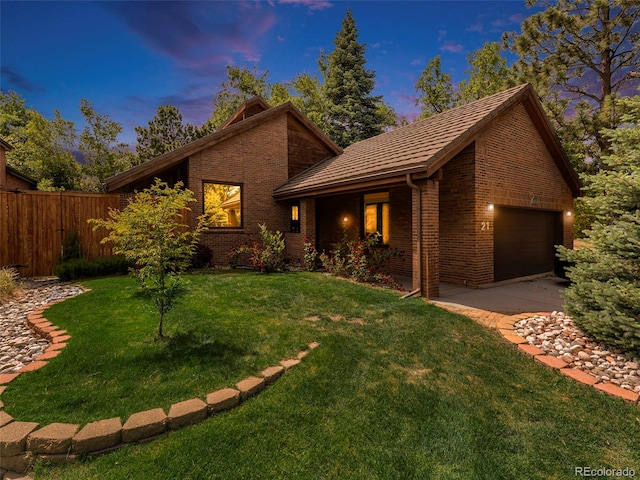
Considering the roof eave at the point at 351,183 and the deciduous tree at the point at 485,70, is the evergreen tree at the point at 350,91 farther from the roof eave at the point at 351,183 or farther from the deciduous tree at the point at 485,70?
the roof eave at the point at 351,183

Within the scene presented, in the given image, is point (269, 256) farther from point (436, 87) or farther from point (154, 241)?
point (436, 87)

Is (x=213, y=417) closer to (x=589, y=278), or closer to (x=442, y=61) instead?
(x=589, y=278)

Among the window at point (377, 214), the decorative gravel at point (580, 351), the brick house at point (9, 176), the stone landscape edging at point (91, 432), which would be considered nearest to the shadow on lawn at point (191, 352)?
the stone landscape edging at point (91, 432)

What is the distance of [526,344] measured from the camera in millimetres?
4305

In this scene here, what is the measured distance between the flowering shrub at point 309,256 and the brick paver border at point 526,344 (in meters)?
4.69

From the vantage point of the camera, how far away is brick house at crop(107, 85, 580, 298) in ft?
24.7

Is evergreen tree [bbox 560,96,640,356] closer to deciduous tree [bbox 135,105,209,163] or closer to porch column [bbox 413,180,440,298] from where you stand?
porch column [bbox 413,180,440,298]

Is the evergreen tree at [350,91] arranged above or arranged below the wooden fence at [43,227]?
above

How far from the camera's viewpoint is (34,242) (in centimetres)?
834

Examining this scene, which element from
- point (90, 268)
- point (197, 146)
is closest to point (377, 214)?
point (197, 146)

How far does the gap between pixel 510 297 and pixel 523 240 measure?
3.88 meters

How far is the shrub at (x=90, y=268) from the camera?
311 inches

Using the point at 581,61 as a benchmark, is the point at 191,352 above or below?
below

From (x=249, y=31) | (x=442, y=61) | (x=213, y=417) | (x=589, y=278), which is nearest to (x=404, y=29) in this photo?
(x=249, y=31)
